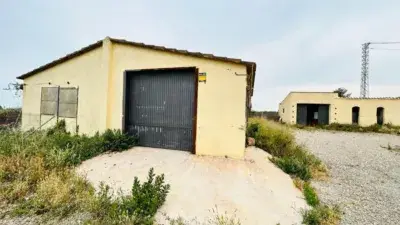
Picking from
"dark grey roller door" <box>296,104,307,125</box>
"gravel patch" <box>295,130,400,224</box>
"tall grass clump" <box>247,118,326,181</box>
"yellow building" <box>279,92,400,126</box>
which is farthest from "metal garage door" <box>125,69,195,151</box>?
"dark grey roller door" <box>296,104,307,125</box>

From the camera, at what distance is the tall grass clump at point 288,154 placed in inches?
248

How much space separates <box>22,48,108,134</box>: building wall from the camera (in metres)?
8.17

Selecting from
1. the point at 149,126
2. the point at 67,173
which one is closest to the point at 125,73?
the point at 149,126

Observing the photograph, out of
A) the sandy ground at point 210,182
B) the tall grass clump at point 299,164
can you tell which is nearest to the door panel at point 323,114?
the tall grass clump at point 299,164

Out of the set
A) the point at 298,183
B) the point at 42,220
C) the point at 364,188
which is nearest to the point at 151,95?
the point at 42,220

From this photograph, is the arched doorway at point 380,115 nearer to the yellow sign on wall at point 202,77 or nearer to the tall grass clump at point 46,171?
the yellow sign on wall at point 202,77

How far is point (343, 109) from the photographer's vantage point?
2388 cm

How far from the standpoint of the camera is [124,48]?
8.01m

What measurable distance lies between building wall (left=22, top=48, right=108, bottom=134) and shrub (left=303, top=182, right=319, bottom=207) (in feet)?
20.9

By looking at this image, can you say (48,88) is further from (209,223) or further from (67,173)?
(209,223)

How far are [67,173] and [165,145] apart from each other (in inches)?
121

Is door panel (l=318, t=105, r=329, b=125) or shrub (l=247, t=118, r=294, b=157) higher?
door panel (l=318, t=105, r=329, b=125)

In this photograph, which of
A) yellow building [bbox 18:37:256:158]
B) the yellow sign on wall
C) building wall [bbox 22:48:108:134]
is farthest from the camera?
building wall [bbox 22:48:108:134]

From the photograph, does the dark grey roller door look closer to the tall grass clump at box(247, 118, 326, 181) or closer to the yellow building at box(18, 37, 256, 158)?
the tall grass clump at box(247, 118, 326, 181)
